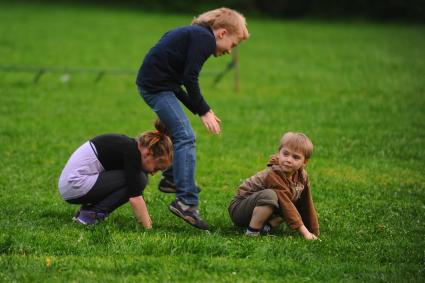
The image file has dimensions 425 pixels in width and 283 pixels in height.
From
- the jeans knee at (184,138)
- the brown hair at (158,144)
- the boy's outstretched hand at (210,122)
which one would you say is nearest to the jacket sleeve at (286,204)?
the boy's outstretched hand at (210,122)

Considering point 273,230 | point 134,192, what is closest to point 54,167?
point 134,192

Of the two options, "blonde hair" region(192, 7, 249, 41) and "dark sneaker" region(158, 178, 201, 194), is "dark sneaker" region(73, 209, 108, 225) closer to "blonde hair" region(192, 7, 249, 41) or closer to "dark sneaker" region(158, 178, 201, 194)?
"dark sneaker" region(158, 178, 201, 194)

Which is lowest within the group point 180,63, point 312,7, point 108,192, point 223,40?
point 312,7

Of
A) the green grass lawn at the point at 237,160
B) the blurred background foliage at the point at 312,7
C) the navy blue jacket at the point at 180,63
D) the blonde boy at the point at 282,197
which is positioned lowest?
the blurred background foliage at the point at 312,7

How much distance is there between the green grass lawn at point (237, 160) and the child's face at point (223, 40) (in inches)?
59.7

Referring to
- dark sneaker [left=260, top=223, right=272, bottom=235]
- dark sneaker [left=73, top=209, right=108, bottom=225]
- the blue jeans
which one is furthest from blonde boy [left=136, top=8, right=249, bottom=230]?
dark sneaker [left=73, top=209, right=108, bottom=225]

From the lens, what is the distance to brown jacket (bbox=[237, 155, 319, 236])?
18.7 ft

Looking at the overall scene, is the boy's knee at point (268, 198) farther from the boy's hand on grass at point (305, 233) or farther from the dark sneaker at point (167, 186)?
the dark sneaker at point (167, 186)

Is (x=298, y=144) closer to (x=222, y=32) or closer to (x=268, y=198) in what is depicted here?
(x=268, y=198)

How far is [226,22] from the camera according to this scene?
5844 mm

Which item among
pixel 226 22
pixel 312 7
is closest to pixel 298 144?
pixel 226 22

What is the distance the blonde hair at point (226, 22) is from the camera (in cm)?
585

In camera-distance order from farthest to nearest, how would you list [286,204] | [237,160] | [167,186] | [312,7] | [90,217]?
1. [312,7]
2. [237,160]
3. [167,186]
4. [90,217]
5. [286,204]

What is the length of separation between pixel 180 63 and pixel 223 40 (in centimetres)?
41
